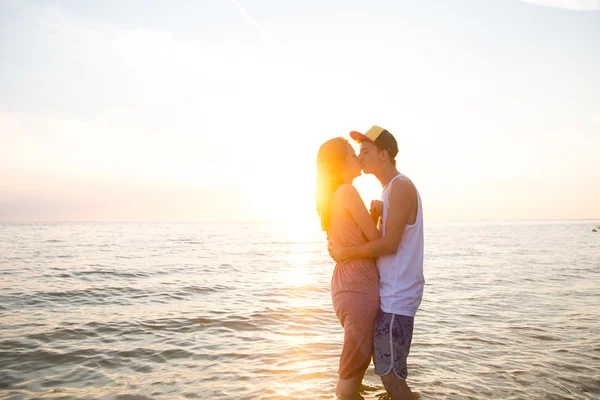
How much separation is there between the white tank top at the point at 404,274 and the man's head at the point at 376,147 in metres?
0.26

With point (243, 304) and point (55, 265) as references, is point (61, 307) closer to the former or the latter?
point (243, 304)

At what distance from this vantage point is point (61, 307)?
10.6 m

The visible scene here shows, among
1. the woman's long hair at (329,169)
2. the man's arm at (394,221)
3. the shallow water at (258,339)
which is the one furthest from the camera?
the shallow water at (258,339)

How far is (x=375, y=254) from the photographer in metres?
3.52

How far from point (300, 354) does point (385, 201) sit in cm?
425

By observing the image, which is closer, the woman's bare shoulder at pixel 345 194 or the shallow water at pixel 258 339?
the woman's bare shoulder at pixel 345 194

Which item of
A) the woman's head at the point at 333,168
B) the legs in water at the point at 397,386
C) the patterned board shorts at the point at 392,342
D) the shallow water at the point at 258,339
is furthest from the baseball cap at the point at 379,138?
the shallow water at the point at 258,339

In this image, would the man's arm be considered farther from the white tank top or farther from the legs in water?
the legs in water

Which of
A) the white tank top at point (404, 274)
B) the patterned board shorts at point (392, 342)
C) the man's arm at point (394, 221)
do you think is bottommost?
the patterned board shorts at point (392, 342)

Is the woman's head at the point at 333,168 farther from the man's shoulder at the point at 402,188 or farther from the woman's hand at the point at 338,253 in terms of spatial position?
the man's shoulder at the point at 402,188

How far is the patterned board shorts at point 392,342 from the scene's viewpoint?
3563 millimetres

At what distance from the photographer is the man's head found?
3.76 meters

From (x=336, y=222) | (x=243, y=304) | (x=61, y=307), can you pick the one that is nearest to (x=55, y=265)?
(x=61, y=307)

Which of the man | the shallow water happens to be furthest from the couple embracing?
the shallow water
